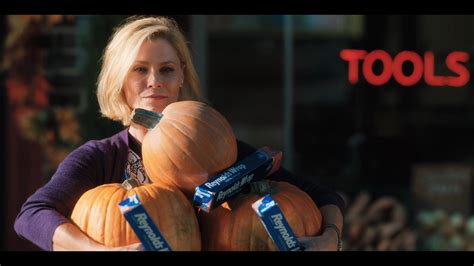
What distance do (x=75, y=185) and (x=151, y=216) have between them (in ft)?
1.09

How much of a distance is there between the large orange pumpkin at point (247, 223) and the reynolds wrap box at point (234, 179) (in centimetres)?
5

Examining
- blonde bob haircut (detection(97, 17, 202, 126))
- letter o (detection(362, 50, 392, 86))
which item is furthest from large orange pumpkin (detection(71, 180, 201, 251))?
letter o (detection(362, 50, 392, 86))

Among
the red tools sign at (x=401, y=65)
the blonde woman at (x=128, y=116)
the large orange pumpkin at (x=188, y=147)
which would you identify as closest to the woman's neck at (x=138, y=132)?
the blonde woman at (x=128, y=116)

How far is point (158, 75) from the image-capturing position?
85.8 inches

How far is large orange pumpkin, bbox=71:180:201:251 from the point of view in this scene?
1872 millimetres

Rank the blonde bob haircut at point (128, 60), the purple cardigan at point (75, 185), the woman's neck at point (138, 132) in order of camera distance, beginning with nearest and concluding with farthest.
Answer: the purple cardigan at point (75, 185), the blonde bob haircut at point (128, 60), the woman's neck at point (138, 132)

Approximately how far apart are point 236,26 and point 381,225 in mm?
1952

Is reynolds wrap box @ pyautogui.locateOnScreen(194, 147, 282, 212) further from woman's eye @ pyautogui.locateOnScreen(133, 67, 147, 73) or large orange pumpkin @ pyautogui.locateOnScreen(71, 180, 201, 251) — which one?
woman's eye @ pyautogui.locateOnScreen(133, 67, 147, 73)

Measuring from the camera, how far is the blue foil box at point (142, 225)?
174 cm

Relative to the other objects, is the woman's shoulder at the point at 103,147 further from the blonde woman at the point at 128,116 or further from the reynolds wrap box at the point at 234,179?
the reynolds wrap box at the point at 234,179
